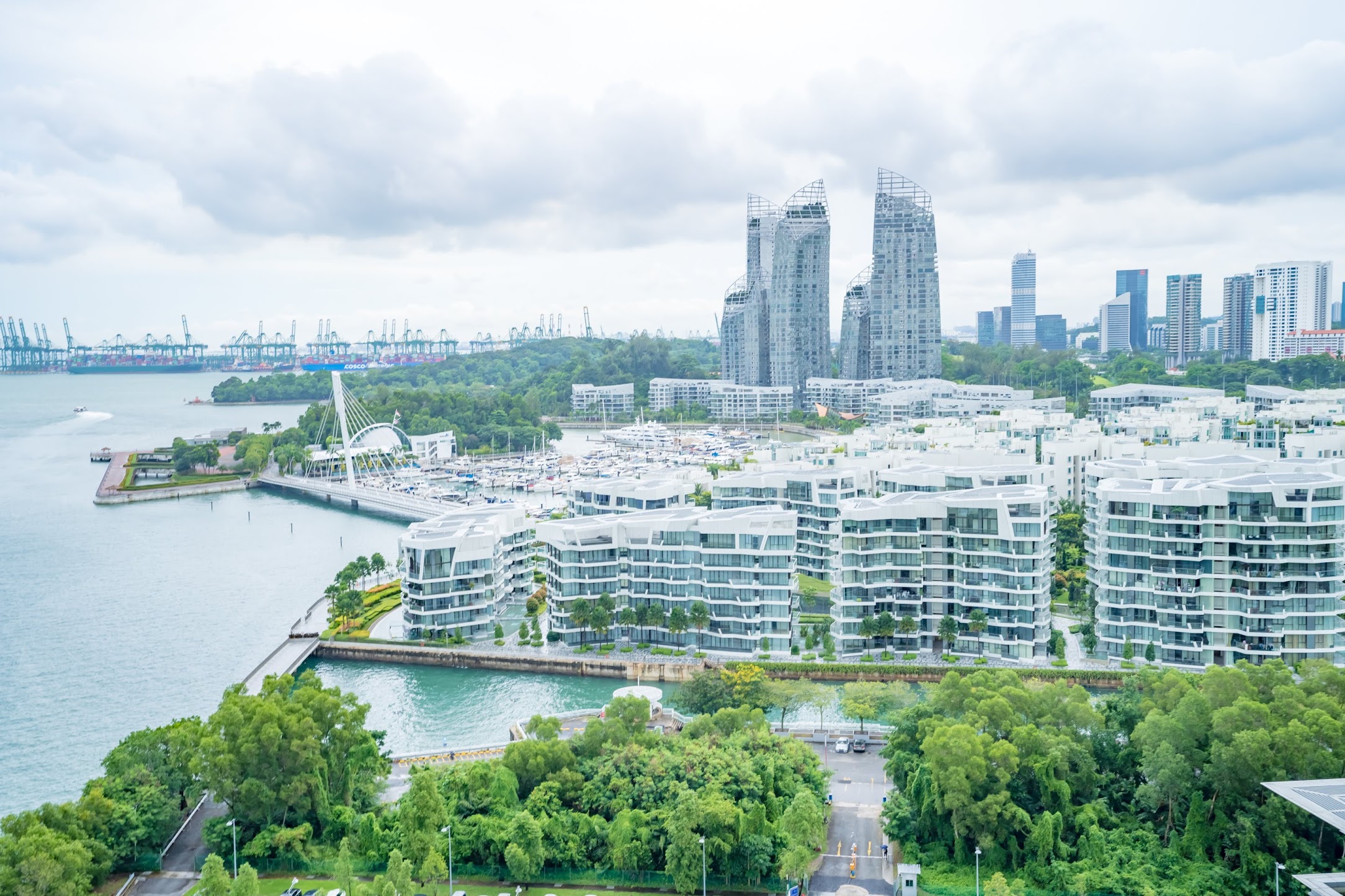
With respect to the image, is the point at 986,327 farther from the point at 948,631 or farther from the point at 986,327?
the point at 948,631

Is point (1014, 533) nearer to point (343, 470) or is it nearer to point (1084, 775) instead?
point (1084, 775)

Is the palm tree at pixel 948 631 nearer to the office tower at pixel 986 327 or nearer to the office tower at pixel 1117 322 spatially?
the office tower at pixel 1117 322

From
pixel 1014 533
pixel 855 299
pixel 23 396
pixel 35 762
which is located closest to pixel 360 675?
pixel 35 762

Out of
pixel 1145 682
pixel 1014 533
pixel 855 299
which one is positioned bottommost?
pixel 1145 682

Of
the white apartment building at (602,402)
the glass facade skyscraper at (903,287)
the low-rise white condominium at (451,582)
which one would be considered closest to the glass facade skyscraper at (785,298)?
the glass facade skyscraper at (903,287)

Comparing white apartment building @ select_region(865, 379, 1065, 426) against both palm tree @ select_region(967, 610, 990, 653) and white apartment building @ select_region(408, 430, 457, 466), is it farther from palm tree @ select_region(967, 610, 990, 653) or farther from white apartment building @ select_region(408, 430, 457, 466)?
palm tree @ select_region(967, 610, 990, 653)

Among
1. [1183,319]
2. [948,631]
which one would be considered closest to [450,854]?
[948,631]
